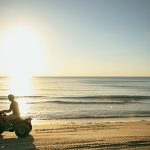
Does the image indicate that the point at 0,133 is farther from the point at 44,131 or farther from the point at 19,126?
the point at 44,131

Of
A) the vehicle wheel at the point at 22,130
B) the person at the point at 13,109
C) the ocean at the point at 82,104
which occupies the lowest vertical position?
the ocean at the point at 82,104

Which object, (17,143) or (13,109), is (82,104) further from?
(17,143)

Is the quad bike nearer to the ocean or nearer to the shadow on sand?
the shadow on sand

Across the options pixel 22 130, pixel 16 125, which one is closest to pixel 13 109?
pixel 16 125

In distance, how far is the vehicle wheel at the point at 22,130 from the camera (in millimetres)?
14648

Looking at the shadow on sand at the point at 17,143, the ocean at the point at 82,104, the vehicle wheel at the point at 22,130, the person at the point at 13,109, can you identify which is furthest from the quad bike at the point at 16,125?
the ocean at the point at 82,104

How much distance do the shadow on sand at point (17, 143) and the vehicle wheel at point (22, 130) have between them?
23 cm

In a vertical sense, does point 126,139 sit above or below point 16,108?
below

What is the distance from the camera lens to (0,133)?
1499 cm

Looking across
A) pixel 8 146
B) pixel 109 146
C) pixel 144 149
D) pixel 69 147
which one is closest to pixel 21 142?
pixel 8 146

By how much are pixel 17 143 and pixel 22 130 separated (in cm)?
145

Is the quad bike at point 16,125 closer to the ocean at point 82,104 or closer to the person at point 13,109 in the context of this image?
the person at point 13,109

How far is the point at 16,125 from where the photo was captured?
1473cm

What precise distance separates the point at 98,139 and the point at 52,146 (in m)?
2.17
